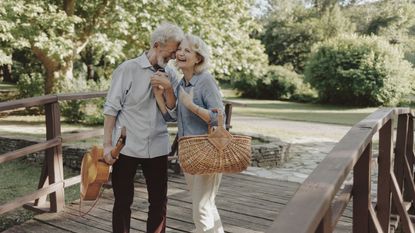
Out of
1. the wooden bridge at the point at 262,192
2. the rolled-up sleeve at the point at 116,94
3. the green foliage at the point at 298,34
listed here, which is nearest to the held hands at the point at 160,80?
the rolled-up sleeve at the point at 116,94

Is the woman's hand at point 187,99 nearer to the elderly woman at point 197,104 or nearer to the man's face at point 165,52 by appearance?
the elderly woman at point 197,104

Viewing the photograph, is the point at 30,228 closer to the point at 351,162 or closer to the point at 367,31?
the point at 351,162

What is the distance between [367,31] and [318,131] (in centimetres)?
2130

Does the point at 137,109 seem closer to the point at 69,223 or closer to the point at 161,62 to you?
the point at 161,62

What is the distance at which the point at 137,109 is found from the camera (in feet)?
9.70

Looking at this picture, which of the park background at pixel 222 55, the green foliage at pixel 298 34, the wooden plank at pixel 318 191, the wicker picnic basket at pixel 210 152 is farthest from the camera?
the green foliage at pixel 298 34

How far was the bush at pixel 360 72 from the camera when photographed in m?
21.1

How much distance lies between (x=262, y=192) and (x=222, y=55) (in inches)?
324

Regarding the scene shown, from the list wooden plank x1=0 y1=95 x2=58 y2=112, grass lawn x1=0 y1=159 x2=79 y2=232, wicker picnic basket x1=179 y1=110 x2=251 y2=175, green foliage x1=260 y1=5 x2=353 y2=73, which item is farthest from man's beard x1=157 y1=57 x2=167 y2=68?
green foliage x1=260 y1=5 x2=353 y2=73

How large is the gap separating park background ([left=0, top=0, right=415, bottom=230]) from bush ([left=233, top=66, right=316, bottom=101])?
0.19 ft

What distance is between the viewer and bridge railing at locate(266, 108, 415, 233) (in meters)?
1.34

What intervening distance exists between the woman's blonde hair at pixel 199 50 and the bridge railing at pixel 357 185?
92 centimetres

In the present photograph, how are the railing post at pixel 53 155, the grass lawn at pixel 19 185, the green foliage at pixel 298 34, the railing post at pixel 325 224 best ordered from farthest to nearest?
the green foliage at pixel 298 34
the grass lawn at pixel 19 185
the railing post at pixel 53 155
the railing post at pixel 325 224

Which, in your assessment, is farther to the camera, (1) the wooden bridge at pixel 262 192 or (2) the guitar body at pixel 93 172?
(2) the guitar body at pixel 93 172
